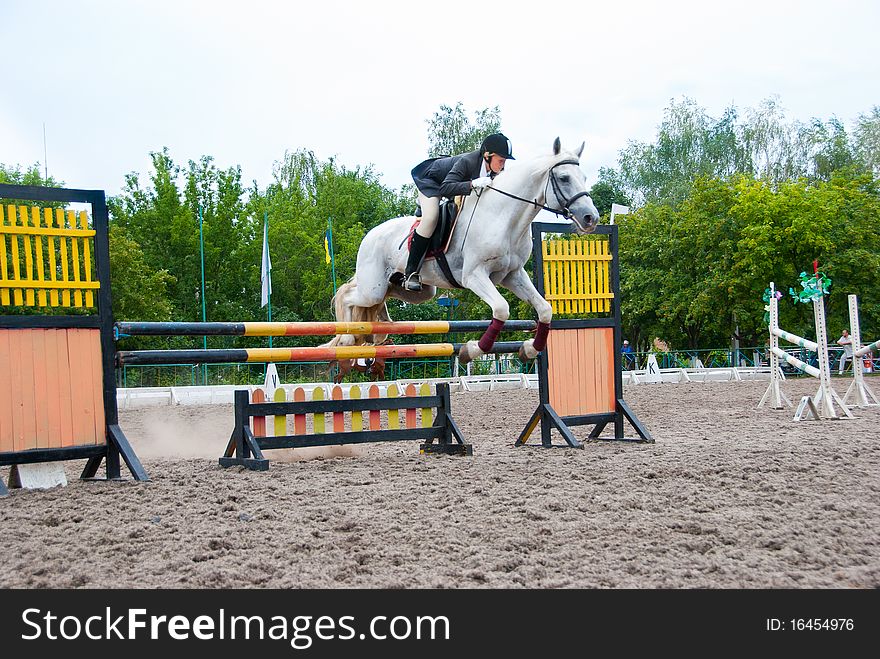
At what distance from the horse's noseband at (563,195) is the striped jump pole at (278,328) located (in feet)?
3.80

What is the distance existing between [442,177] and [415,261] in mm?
688

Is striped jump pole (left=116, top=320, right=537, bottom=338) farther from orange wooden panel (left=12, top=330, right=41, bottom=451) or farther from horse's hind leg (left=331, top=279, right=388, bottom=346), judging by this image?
orange wooden panel (left=12, top=330, right=41, bottom=451)

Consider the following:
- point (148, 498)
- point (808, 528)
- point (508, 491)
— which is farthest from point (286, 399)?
point (808, 528)

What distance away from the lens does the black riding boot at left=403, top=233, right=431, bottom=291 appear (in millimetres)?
6492

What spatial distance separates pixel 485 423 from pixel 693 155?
31.3 meters

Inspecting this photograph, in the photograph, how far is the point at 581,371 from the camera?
796 centimetres

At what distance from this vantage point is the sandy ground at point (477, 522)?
3252mm

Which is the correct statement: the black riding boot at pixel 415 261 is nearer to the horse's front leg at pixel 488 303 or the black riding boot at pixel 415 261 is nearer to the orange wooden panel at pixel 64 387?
the horse's front leg at pixel 488 303

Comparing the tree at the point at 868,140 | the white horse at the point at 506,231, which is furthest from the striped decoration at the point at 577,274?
the tree at the point at 868,140

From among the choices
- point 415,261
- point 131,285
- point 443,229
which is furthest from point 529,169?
point 131,285

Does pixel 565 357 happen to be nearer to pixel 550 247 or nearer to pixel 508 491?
pixel 550 247

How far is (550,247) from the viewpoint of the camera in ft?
25.8

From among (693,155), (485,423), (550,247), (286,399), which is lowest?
(485,423)

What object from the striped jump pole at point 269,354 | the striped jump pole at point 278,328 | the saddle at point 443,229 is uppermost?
the saddle at point 443,229
